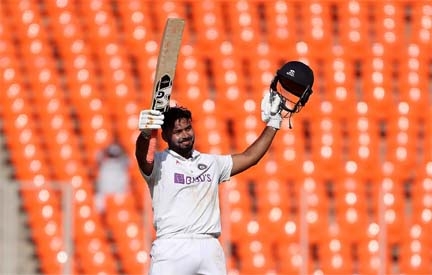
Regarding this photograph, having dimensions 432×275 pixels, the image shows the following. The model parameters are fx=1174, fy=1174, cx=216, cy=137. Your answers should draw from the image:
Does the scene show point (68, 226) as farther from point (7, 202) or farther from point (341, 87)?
point (341, 87)

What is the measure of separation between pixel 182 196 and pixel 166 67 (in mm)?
576

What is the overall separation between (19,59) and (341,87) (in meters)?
2.90

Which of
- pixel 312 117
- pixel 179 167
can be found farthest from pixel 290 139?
pixel 179 167

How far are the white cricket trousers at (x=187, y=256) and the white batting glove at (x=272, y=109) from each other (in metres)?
0.62

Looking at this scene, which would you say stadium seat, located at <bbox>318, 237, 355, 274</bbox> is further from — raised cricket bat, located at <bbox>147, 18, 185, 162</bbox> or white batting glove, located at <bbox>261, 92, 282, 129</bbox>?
raised cricket bat, located at <bbox>147, 18, 185, 162</bbox>

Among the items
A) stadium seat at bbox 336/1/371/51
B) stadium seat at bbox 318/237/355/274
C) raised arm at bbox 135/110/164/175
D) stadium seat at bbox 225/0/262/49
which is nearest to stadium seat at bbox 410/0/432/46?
stadium seat at bbox 336/1/371/51

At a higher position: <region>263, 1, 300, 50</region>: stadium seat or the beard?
<region>263, 1, 300, 50</region>: stadium seat

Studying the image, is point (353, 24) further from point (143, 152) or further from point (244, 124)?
point (143, 152)

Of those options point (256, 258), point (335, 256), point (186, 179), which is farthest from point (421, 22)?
point (186, 179)

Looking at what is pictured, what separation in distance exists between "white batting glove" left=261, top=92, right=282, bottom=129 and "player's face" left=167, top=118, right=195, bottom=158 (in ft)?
1.31

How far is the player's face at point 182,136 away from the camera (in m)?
5.18

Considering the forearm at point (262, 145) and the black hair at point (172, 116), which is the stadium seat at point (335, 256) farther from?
the black hair at point (172, 116)

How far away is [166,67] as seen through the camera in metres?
5.19

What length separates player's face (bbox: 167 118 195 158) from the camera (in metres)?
5.18
